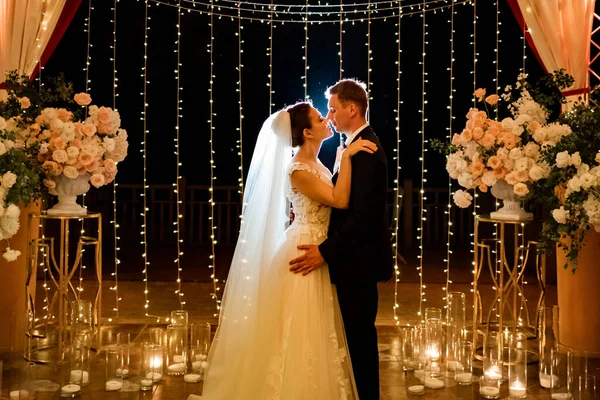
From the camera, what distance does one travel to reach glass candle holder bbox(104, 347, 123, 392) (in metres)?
3.34

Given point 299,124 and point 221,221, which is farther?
point 221,221

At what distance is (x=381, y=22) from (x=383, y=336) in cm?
679

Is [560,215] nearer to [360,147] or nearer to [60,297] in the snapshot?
[360,147]

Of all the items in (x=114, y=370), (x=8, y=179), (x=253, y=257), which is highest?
(x=8, y=179)

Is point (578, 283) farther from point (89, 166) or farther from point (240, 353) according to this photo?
point (89, 166)

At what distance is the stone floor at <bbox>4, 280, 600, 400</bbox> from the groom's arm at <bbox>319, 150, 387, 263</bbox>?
97cm

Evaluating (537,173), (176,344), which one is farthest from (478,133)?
(176,344)

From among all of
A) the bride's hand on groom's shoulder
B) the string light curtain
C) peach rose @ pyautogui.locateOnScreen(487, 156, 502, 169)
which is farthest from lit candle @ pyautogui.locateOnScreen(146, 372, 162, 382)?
the string light curtain

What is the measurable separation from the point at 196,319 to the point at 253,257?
6.71 ft

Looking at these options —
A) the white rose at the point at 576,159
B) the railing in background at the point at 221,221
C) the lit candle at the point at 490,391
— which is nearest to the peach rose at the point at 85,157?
the lit candle at the point at 490,391

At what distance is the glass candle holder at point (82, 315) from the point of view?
13.1 ft

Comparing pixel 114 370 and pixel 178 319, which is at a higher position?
pixel 178 319

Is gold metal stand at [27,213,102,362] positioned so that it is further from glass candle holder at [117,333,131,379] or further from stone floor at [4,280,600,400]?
glass candle holder at [117,333,131,379]

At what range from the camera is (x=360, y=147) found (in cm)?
284
